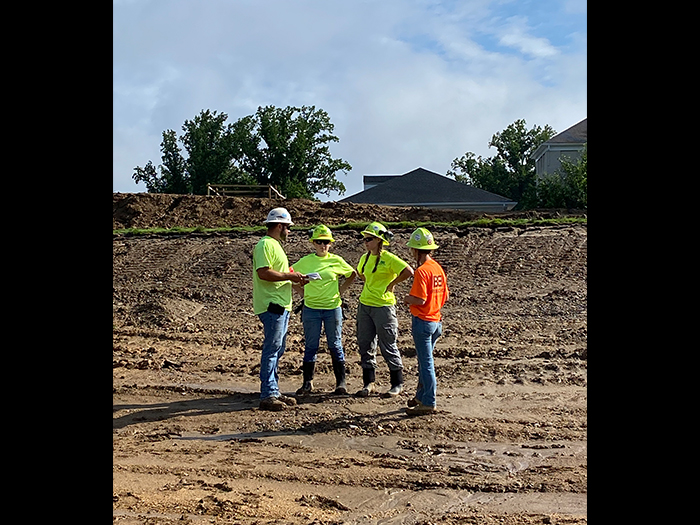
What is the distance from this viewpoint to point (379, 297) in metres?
9.67

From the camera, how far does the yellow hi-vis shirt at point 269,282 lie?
864cm

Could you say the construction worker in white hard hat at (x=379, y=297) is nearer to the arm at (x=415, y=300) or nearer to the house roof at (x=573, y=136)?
the arm at (x=415, y=300)

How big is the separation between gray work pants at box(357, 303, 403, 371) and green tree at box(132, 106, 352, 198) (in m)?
38.1

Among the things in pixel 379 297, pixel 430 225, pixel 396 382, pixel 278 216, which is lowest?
pixel 396 382

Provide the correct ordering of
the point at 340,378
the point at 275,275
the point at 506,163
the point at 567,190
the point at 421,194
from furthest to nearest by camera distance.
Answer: the point at 506,163
the point at 421,194
the point at 567,190
the point at 340,378
the point at 275,275

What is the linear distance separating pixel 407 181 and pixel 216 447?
41307mm

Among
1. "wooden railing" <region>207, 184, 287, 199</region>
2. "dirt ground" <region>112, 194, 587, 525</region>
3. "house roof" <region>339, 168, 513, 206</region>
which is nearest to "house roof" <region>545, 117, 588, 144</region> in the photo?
"house roof" <region>339, 168, 513, 206</region>

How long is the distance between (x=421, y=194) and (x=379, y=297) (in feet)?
122

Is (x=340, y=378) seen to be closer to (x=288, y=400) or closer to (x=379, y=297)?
(x=288, y=400)

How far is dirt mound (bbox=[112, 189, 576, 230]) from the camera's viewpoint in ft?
88.3

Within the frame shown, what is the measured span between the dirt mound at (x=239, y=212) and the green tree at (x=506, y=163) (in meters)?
37.6

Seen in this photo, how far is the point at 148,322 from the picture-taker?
17.4 m

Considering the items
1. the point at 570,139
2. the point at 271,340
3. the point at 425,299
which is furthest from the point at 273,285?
the point at 570,139
